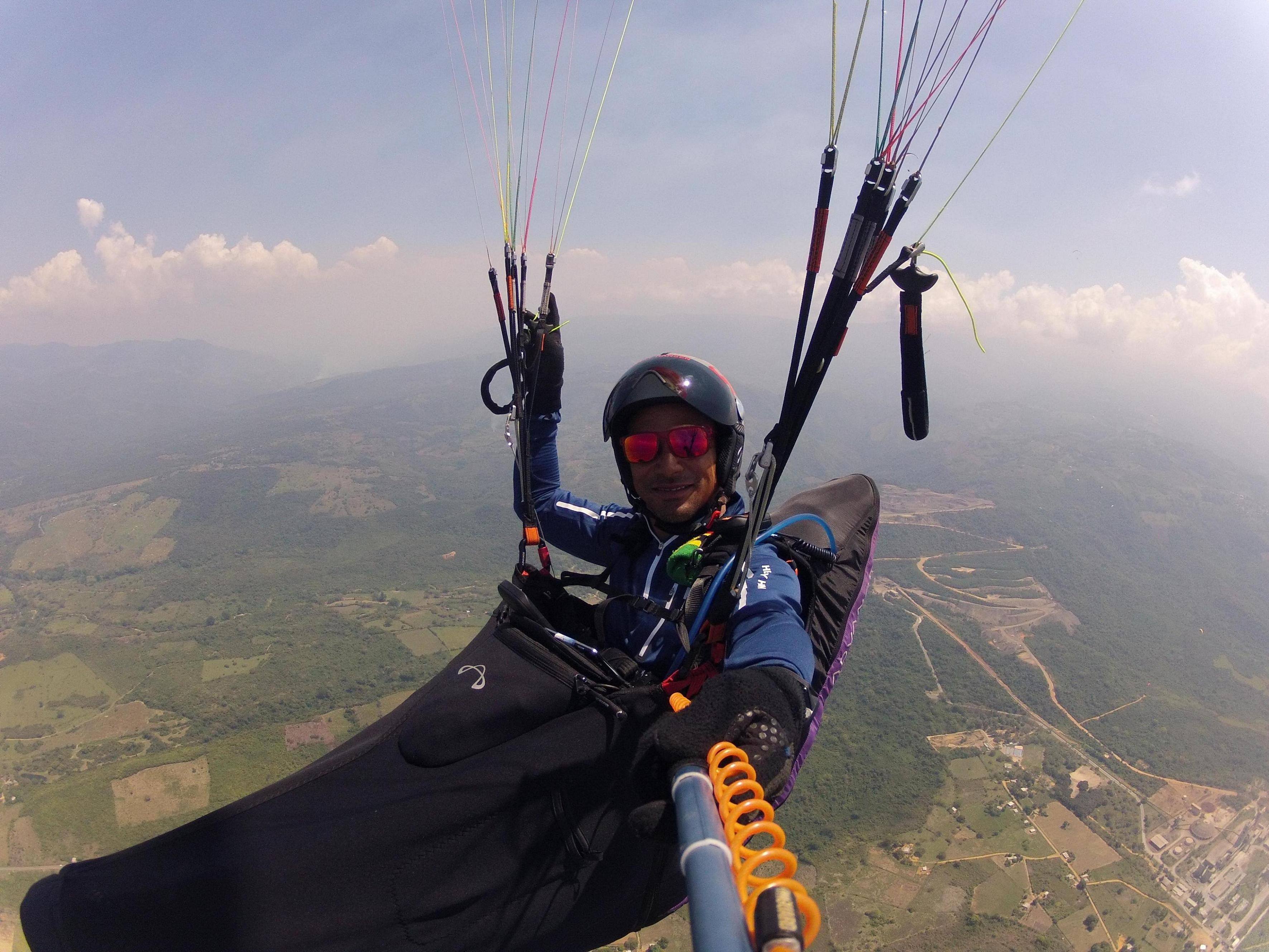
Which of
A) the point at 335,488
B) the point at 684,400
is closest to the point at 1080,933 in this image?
the point at 684,400

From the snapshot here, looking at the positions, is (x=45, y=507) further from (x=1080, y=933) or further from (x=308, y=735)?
(x=1080, y=933)

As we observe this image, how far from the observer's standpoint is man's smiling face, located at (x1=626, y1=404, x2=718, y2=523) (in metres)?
2.38

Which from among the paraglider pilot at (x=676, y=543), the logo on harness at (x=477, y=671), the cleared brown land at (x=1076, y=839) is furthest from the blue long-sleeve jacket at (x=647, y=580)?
the cleared brown land at (x=1076, y=839)

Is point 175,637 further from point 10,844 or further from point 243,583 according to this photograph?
point 10,844

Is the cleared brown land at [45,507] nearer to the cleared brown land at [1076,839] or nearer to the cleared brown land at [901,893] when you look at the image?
the cleared brown land at [901,893]

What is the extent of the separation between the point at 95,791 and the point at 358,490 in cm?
6613

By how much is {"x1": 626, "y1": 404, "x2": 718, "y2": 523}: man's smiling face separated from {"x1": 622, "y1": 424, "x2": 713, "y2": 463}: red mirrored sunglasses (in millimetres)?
13

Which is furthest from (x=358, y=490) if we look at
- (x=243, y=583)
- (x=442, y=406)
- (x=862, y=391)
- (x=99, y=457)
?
(x=862, y=391)

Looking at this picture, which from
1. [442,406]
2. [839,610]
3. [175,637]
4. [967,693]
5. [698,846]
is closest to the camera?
[698,846]

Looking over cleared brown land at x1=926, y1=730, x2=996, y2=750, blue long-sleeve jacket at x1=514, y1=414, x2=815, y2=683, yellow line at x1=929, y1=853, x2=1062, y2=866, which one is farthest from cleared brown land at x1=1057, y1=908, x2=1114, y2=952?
blue long-sleeve jacket at x1=514, y1=414, x2=815, y2=683

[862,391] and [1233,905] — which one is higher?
[862,391]

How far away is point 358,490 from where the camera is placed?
89.8 m

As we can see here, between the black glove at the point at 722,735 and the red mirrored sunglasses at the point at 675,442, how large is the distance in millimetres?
1130

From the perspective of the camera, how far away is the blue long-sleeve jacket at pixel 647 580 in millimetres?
1660
